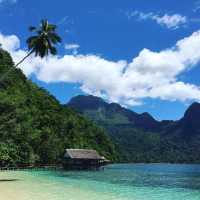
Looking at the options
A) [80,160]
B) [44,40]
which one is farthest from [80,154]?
[44,40]

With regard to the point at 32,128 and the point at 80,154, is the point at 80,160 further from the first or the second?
the point at 32,128

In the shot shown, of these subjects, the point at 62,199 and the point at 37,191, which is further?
the point at 37,191

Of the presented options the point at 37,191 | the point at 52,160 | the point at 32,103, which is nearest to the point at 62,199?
the point at 37,191

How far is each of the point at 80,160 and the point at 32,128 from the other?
43.5 ft

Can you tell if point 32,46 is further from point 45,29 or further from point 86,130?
point 86,130

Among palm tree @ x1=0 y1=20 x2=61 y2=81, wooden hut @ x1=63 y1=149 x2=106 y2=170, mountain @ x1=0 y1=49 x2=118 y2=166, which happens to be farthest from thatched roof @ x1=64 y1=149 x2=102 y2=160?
palm tree @ x1=0 y1=20 x2=61 y2=81

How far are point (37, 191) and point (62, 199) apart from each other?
6.49 meters

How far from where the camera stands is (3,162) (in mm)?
86875

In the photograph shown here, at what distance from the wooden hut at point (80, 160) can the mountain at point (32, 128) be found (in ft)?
28.0

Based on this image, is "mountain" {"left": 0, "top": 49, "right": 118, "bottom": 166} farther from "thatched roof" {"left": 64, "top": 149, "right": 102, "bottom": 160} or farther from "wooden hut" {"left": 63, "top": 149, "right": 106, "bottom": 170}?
"wooden hut" {"left": 63, "top": 149, "right": 106, "bottom": 170}

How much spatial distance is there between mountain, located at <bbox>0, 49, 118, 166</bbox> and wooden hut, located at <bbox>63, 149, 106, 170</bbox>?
8.55 meters

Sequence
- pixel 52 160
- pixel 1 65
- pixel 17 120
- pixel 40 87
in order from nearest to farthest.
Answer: pixel 17 120 < pixel 52 160 < pixel 1 65 < pixel 40 87

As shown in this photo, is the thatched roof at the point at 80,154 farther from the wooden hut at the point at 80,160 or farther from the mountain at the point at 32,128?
the mountain at the point at 32,128

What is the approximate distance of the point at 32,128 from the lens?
9812 centimetres
